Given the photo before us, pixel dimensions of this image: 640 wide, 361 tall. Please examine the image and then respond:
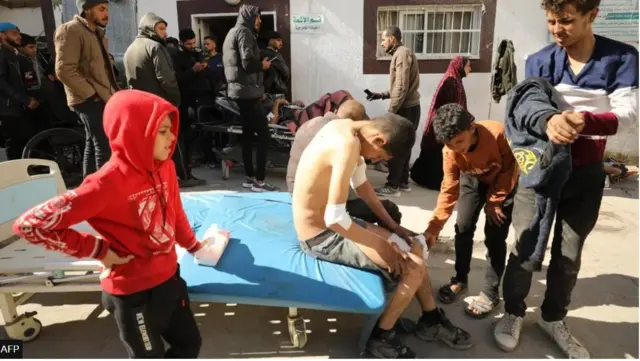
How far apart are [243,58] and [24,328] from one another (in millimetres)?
3237

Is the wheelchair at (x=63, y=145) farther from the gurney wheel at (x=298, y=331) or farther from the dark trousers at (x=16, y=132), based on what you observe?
the gurney wheel at (x=298, y=331)

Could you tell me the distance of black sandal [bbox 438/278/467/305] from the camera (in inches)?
111

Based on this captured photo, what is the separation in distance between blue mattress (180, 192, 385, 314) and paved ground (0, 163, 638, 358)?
353mm

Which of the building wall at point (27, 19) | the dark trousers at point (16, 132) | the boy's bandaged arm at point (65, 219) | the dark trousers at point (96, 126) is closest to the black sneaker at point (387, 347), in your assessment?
the boy's bandaged arm at point (65, 219)

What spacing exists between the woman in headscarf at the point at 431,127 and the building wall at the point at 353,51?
4.70 feet

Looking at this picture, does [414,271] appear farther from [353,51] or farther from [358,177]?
[353,51]

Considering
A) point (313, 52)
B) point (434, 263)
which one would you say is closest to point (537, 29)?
point (313, 52)

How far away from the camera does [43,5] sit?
6.61 meters

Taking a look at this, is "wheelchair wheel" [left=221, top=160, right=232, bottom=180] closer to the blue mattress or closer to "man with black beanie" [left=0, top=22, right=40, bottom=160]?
"man with black beanie" [left=0, top=22, right=40, bottom=160]

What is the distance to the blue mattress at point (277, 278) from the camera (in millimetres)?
2199

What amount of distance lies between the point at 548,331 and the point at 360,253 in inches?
44.6

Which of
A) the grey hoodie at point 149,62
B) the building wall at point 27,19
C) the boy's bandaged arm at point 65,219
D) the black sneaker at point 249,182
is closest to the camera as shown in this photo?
the boy's bandaged arm at point 65,219

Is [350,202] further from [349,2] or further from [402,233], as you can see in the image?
[349,2]

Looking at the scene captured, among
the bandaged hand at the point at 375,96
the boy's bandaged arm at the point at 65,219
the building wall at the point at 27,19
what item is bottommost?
the boy's bandaged arm at the point at 65,219
